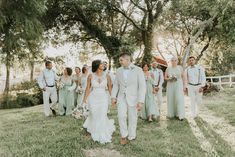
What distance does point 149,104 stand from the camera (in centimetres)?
1377

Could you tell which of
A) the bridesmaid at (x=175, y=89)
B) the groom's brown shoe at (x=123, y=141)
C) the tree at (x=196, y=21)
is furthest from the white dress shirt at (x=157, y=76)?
the tree at (x=196, y=21)

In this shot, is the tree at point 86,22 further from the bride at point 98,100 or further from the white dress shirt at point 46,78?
the bride at point 98,100

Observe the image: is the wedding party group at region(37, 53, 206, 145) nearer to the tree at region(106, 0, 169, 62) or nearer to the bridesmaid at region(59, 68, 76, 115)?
the bridesmaid at region(59, 68, 76, 115)

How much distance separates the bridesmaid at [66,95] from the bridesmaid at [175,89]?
4.20m

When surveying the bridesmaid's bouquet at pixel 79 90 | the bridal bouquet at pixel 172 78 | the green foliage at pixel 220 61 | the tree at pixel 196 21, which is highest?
the tree at pixel 196 21

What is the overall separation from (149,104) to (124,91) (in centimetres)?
423

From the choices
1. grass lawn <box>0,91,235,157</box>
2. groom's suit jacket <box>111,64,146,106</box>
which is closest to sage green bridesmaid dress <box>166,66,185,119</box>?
grass lawn <box>0,91,235,157</box>

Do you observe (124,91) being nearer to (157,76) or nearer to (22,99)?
(157,76)

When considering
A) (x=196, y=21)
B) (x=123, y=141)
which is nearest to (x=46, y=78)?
(x=123, y=141)

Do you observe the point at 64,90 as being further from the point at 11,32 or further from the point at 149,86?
the point at 11,32

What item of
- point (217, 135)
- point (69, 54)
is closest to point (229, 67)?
point (69, 54)

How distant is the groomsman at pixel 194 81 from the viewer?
13938mm

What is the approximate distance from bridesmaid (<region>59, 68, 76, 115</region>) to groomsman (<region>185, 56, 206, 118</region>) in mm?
4683

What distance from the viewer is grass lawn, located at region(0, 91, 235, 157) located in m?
8.92
